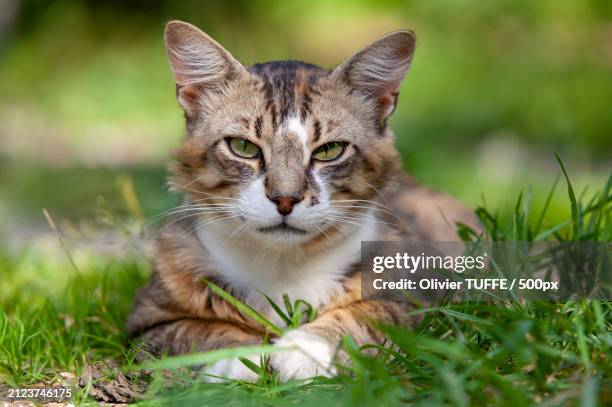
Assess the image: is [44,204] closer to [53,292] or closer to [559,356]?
[53,292]

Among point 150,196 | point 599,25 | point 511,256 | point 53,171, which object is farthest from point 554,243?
point 599,25

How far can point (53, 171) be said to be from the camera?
6273 mm

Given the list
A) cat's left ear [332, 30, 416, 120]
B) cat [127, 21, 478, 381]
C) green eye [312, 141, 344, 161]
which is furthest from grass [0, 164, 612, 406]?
cat's left ear [332, 30, 416, 120]

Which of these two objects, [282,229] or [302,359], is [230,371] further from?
[282,229]

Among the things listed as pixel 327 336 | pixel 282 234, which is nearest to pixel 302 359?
pixel 327 336

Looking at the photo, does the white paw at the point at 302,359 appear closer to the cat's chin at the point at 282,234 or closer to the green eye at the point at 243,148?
the cat's chin at the point at 282,234

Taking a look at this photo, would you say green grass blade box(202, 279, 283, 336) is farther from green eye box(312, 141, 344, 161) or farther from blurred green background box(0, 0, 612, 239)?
blurred green background box(0, 0, 612, 239)

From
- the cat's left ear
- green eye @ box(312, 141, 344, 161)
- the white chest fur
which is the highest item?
the cat's left ear

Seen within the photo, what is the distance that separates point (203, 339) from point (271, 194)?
526 mm

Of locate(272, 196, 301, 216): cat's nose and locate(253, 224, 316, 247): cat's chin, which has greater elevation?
locate(272, 196, 301, 216): cat's nose

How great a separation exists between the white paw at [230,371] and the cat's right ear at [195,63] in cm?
89

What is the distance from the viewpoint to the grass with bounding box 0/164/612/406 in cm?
195

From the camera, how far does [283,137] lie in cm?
259

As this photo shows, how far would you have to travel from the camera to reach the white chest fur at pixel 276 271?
8.93 ft
